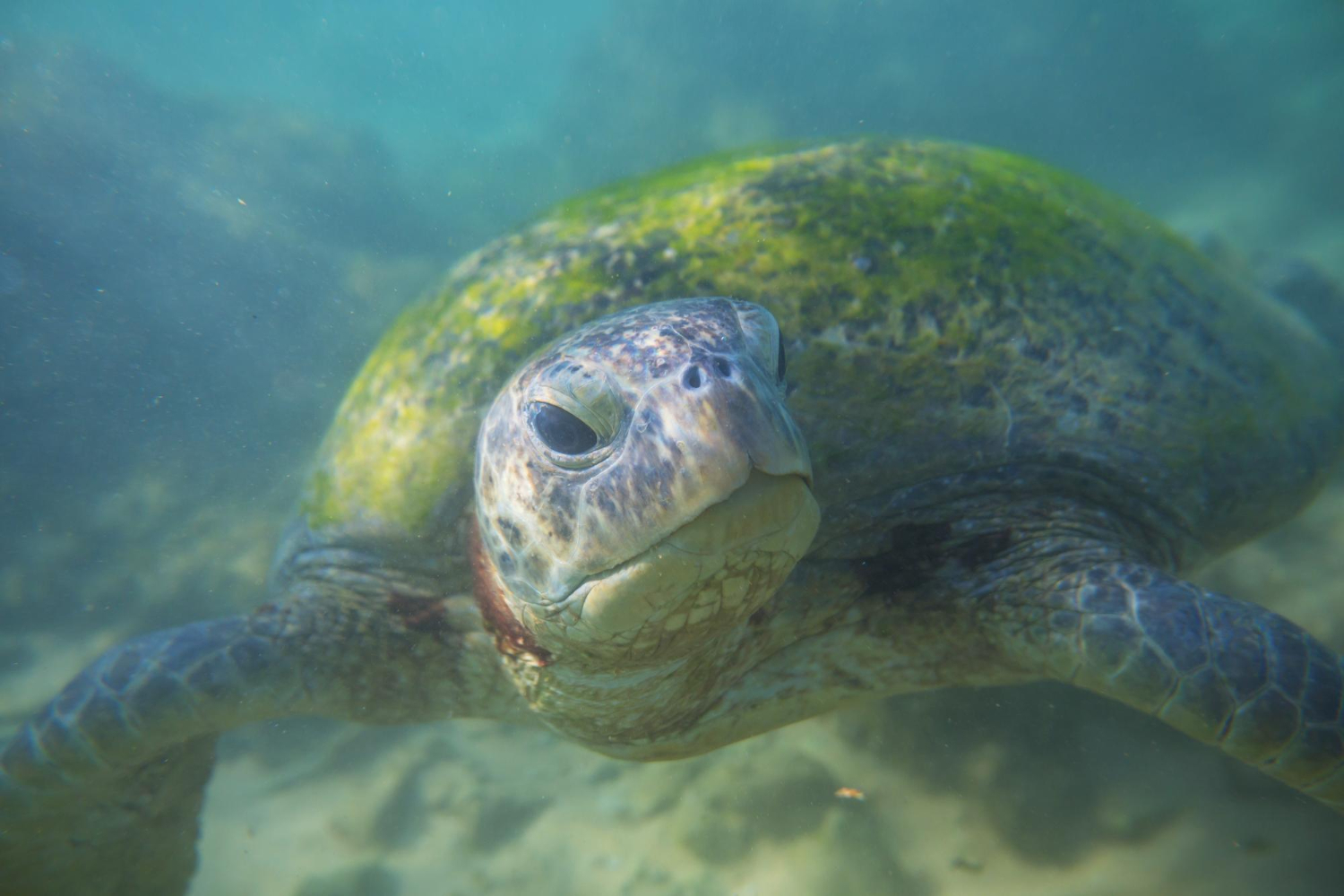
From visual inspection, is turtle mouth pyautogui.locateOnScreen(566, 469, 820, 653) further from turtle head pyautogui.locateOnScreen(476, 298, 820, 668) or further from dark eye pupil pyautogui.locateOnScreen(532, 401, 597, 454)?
dark eye pupil pyautogui.locateOnScreen(532, 401, 597, 454)

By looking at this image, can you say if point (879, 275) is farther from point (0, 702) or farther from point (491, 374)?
point (0, 702)

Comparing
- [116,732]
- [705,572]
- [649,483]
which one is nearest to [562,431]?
[649,483]

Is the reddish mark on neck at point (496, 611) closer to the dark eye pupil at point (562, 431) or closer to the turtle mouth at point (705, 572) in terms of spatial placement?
the turtle mouth at point (705, 572)

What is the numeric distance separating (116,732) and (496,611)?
75.8 inches

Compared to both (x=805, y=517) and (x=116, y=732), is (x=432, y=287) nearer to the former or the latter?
(x=116, y=732)

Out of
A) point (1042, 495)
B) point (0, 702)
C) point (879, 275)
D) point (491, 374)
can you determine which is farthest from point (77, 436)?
point (1042, 495)

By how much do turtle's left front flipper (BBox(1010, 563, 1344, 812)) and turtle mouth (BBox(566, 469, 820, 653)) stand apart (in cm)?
116

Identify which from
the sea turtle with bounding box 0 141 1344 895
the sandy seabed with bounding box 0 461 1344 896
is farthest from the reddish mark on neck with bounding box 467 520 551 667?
the sandy seabed with bounding box 0 461 1344 896

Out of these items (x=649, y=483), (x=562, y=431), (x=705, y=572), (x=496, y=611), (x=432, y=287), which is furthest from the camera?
(x=432, y=287)

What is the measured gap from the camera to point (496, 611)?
228cm

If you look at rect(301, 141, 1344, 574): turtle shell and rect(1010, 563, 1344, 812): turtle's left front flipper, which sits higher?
rect(301, 141, 1344, 574): turtle shell

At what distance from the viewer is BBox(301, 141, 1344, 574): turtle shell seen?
97.6 inches

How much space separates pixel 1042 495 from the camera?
2559mm

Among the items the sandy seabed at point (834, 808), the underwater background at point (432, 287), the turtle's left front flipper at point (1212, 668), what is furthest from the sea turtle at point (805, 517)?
the underwater background at point (432, 287)
